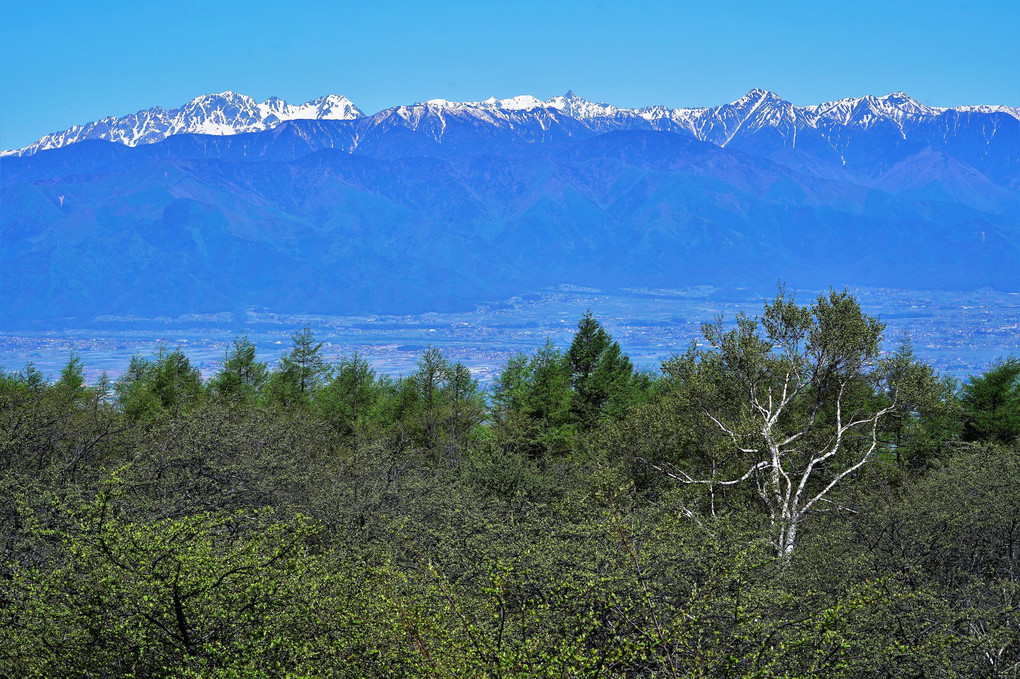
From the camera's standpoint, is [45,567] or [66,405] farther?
[66,405]

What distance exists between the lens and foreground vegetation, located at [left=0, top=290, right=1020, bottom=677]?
13367 millimetres

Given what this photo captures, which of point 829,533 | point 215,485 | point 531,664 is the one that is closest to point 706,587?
point 531,664

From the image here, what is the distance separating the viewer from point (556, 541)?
19.6 m

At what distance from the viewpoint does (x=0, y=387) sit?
4303cm

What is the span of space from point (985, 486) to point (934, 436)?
26340 millimetres

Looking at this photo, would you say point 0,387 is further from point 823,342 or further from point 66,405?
point 823,342

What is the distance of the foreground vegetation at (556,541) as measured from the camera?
13367 mm

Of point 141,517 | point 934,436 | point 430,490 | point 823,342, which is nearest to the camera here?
point 141,517

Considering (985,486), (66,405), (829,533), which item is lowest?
(829,533)

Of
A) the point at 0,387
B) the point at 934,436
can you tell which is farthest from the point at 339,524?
the point at 934,436

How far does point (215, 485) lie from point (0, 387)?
24718 mm

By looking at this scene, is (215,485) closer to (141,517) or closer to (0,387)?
(141,517)

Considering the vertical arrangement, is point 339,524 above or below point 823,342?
below

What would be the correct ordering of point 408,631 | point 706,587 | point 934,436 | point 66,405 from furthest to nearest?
point 934,436 < point 66,405 < point 706,587 < point 408,631
